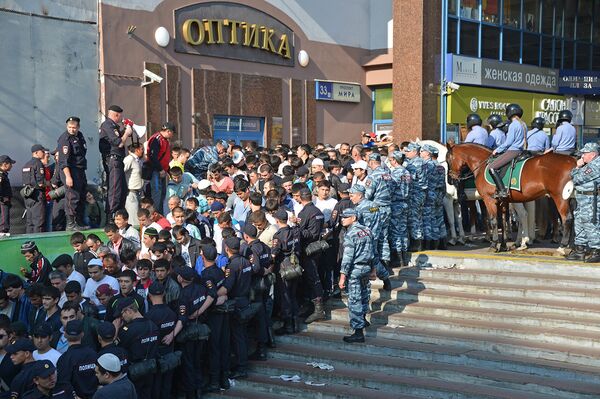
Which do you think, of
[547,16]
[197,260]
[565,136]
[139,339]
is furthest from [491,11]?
[139,339]

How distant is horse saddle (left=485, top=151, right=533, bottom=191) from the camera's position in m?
11.8

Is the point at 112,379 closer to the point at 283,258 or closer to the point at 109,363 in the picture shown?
the point at 109,363

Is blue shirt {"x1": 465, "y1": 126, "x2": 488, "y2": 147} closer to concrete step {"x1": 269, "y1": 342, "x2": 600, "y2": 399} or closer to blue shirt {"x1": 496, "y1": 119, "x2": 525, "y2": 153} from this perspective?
blue shirt {"x1": 496, "y1": 119, "x2": 525, "y2": 153}

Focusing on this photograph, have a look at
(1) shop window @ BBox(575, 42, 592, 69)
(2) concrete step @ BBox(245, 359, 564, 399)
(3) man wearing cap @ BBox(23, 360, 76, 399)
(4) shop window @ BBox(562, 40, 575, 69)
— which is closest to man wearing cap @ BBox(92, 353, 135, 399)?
(3) man wearing cap @ BBox(23, 360, 76, 399)

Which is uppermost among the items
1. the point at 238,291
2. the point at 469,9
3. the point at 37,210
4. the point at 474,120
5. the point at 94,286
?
the point at 469,9

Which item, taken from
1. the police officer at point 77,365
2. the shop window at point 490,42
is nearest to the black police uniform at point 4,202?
the police officer at point 77,365

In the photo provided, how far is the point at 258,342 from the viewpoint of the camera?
10070 mm

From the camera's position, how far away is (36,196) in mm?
11789

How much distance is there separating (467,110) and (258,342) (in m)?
12.4

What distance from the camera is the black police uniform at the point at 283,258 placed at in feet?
33.5

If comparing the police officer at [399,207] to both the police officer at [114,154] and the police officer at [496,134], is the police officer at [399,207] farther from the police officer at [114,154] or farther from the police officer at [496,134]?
the police officer at [114,154]

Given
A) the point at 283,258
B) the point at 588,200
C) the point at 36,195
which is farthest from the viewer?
the point at 36,195

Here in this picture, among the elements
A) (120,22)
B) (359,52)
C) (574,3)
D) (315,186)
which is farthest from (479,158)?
(574,3)

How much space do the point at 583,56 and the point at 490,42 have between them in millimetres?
5732
